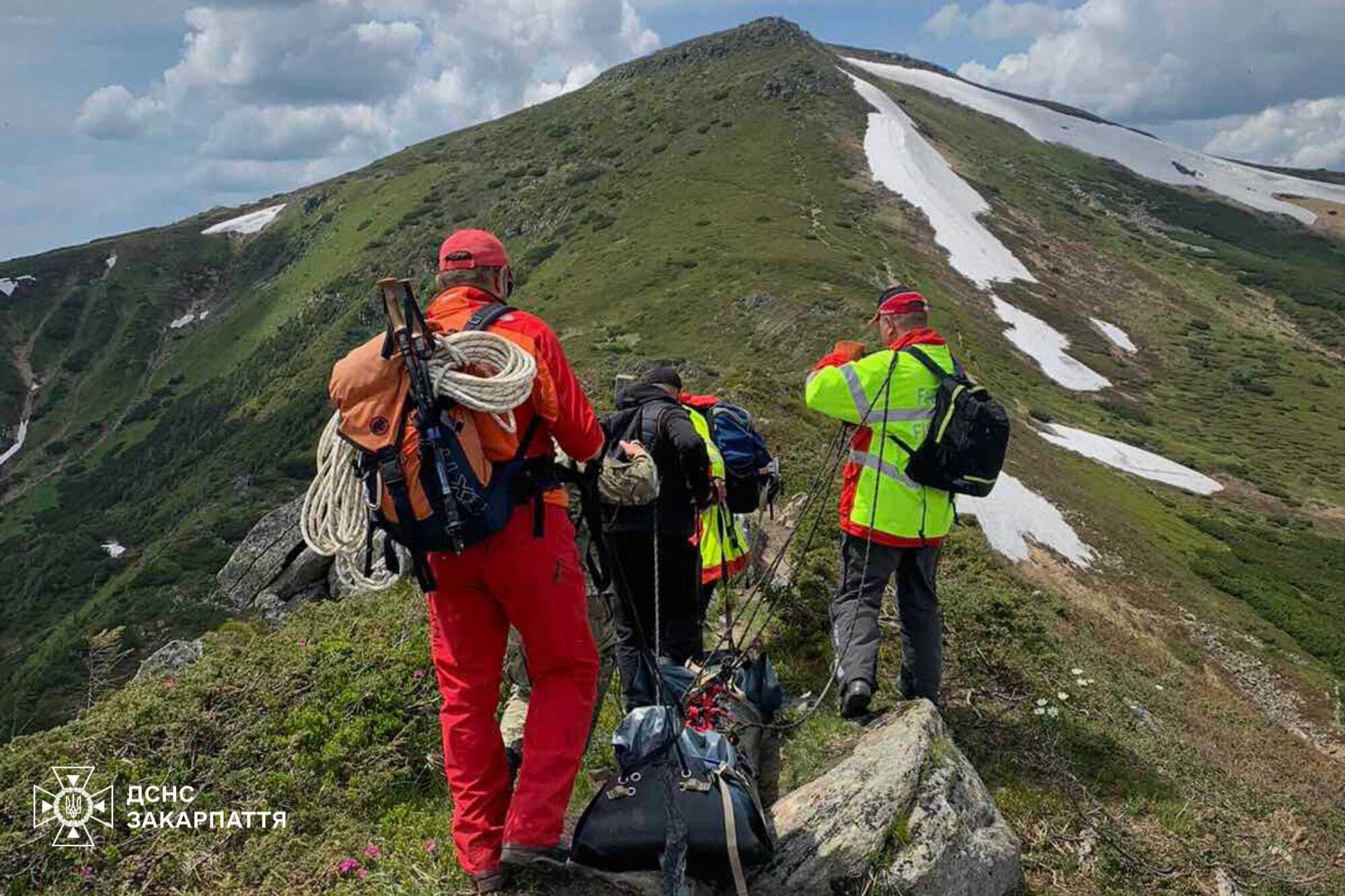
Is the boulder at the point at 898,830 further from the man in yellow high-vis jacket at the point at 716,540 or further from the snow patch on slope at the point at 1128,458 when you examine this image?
the snow patch on slope at the point at 1128,458

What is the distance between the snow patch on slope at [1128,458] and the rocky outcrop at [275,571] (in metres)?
25.8

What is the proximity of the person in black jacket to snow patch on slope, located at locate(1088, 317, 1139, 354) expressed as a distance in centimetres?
5463

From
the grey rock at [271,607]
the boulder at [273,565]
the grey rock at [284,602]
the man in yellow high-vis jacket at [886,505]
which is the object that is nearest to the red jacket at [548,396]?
the man in yellow high-vis jacket at [886,505]

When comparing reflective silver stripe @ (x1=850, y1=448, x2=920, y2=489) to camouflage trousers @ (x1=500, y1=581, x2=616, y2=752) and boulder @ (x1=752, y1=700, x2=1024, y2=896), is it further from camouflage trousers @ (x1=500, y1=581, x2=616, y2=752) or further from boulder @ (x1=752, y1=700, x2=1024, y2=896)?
camouflage trousers @ (x1=500, y1=581, x2=616, y2=752)

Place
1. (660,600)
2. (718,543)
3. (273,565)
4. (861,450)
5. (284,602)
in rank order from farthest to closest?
1. (273,565)
2. (284,602)
3. (718,543)
4. (660,600)
5. (861,450)

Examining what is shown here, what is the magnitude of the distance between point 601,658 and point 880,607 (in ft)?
6.24

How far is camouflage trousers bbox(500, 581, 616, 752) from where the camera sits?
5477 mm

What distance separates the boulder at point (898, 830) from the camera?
13.0 feet

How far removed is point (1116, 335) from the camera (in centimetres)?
5434

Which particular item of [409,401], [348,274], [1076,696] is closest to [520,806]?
[409,401]

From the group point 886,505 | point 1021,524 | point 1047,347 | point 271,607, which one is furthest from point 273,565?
point 1047,347

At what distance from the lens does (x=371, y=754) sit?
16.4 ft

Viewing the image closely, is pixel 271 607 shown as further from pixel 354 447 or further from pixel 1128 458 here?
pixel 1128 458

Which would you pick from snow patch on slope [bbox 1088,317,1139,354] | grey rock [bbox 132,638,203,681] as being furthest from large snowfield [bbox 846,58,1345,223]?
grey rock [bbox 132,638,203,681]
